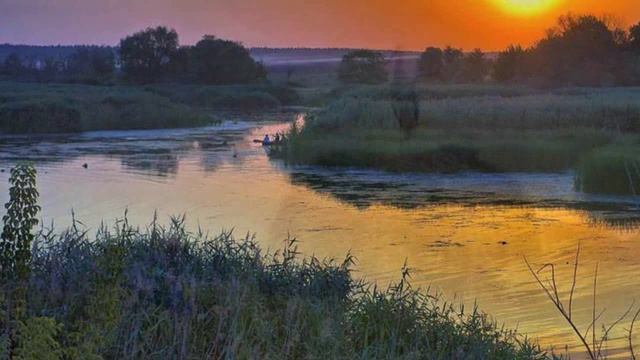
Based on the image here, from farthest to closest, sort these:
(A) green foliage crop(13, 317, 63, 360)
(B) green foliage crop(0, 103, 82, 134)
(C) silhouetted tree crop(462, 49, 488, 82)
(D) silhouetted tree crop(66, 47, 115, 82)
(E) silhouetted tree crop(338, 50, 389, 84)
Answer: (E) silhouetted tree crop(338, 50, 389, 84), (D) silhouetted tree crop(66, 47, 115, 82), (C) silhouetted tree crop(462, 49, 488, 82), (B) green foliage crop(0, 103, 82, 134), (A) green foliage crop(13, 317, 63, 360)

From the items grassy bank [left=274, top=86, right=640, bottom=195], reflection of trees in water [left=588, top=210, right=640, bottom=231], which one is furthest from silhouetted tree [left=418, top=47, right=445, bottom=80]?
reflection of trees in water [left=588, top=210, right=640, bottom=231]

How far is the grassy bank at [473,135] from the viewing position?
77.6 ft

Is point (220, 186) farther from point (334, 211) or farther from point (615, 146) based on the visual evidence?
point (615, 146)

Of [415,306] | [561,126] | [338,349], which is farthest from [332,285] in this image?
[561,126]

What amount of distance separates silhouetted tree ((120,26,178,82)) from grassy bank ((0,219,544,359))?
7021 centimetres

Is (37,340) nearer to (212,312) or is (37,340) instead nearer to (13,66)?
(212,312)

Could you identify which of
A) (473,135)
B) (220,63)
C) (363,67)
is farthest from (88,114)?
(363,67)

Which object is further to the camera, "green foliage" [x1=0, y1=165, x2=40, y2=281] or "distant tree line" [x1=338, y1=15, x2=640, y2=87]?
"distant tree line" [x1=338, y1=15, x2=640, y2=87]

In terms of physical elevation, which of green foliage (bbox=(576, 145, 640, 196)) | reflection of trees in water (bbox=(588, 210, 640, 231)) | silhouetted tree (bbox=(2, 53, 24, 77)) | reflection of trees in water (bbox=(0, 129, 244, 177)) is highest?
silhouetted tree (bbox=(2, 53, 24, 77))

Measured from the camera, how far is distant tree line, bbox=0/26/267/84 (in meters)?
75.7

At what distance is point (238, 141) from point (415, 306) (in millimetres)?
26053

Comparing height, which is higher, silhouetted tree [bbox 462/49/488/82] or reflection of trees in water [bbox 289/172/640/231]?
silhouetted tree [bbox 462/49/488/82]

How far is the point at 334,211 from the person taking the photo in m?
16.6

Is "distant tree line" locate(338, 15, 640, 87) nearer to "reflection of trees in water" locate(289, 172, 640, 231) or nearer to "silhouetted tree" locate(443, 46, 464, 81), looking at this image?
"silhouetted tree" locate(443, 46, 464, 81)
